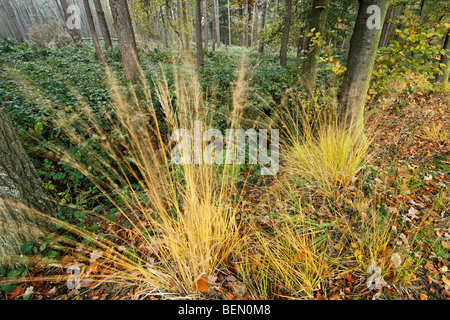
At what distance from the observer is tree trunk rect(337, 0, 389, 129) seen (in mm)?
2277

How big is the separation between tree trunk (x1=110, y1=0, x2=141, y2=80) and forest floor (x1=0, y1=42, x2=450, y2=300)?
223 cm

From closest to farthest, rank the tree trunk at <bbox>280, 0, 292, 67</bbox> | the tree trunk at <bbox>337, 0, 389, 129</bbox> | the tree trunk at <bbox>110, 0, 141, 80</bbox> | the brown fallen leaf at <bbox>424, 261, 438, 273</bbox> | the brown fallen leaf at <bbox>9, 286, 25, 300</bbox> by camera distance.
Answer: the brown fallen leaf at <bbox>9, 286, 25, 300</bbox> → the brown fallen leaf at <bbox>424, 261, 438, 273</bbox> → the tree trunk at <bbox>337, 0, 389, 129</bbox> → the tree trunk at <bbox>110, 0, 141, 80</bbox> → the tree trunk at <bbox>280, 0, 292, 67</bbox>

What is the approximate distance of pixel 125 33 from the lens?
4387mm

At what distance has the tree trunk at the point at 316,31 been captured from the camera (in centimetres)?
372

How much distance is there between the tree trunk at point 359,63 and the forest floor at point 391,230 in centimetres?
66

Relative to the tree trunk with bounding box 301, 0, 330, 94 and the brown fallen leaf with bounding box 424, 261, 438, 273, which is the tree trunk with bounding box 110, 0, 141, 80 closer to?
the tree trunk with bounding box 301, 0, 330, 94

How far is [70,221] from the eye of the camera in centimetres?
171

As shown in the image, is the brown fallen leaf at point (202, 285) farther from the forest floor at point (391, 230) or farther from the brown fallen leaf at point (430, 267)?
the brown fallen leaf at point (430, 267)

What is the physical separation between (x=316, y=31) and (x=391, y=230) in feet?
13.2

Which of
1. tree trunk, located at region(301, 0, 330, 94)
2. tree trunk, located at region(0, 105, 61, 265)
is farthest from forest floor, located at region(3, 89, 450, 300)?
tree trunk, located at region(301, 0, 330, 94)

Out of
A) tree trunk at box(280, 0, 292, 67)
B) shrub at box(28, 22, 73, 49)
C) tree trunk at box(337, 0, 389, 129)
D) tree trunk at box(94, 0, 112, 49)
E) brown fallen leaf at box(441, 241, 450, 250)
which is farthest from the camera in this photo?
shrub at box(28, 22, 73, 49)

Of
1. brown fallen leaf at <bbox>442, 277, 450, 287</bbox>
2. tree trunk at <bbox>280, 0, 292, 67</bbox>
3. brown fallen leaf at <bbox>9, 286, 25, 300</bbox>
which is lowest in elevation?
brown fallen leaf at <bbox>442, 277, 450, 287</bbox>

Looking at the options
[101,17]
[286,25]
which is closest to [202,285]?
[286,25]
